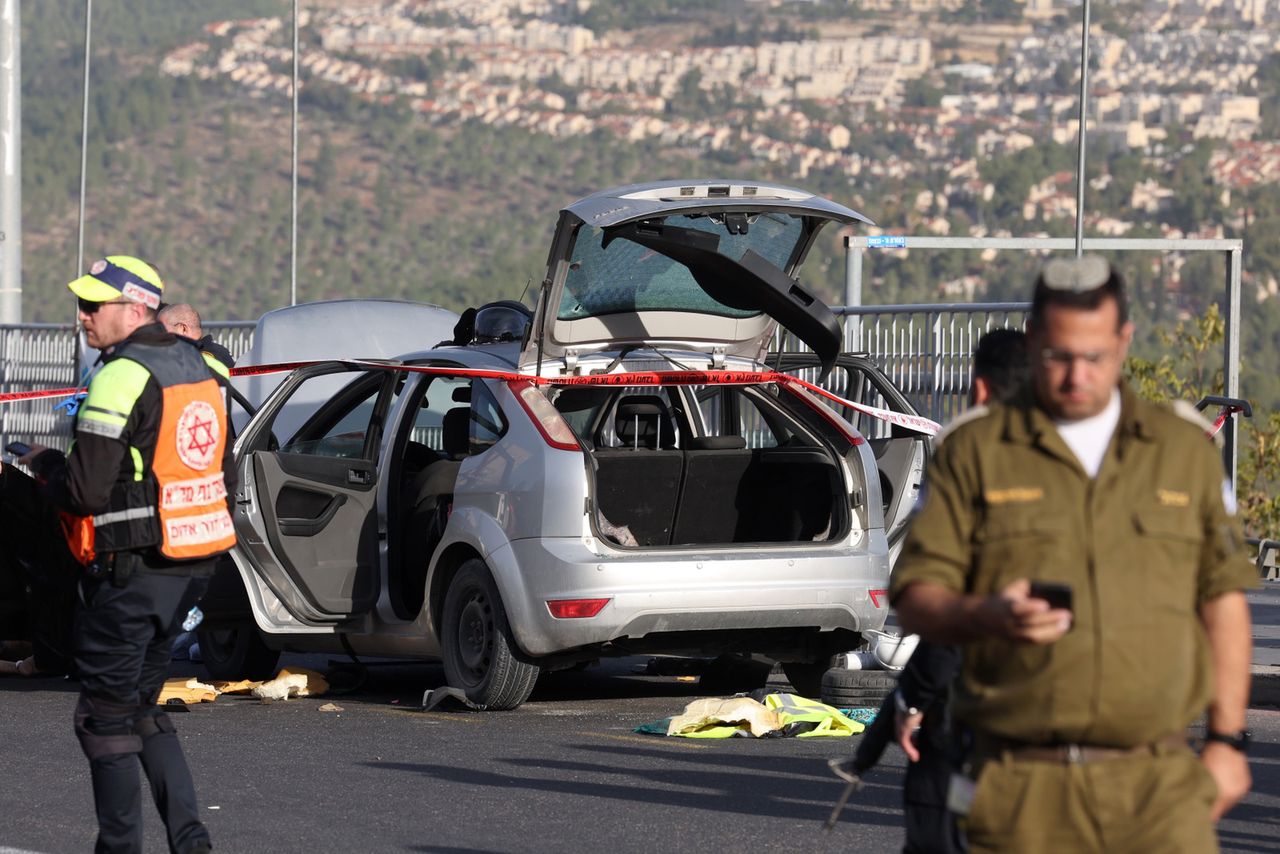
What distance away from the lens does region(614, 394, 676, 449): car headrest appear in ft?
35.7

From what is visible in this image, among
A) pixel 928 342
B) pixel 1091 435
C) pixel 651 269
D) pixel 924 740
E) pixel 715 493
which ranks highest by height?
pixel 651 269

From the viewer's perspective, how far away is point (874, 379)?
1111 cm

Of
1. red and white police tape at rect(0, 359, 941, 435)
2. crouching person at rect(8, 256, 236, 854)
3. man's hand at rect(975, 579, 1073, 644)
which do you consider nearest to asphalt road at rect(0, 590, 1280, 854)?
crouching person at rect(8, 256, 236, 854)

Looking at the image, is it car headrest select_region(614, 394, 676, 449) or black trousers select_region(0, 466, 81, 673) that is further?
car headrest select_region(614, 394, 676, 449)

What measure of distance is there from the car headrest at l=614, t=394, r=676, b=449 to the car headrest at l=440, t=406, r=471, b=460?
0.70m

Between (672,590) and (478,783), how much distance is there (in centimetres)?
162

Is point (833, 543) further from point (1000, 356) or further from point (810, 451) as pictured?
point (1000, 356)

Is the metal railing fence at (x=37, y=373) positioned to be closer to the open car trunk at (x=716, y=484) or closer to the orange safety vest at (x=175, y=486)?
the open car trunk at (x=716, y=484)

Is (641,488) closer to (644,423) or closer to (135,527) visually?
(644,423)

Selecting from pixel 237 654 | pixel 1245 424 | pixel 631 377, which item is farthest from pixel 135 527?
pixel 1245 424

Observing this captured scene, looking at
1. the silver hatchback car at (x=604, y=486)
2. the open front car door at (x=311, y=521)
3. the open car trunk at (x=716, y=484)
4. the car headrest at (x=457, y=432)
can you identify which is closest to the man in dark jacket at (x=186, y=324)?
the silver hatchback car at (x=604, y=486)

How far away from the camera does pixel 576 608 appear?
9.59 m

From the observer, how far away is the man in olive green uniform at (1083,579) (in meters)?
3.70

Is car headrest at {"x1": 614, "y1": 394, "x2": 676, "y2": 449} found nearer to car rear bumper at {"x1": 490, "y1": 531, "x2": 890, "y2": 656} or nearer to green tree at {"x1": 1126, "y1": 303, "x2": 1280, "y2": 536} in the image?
car rear bumper at {"x1": 490, "y1": 531, "x2": 890, "y2": 656}
